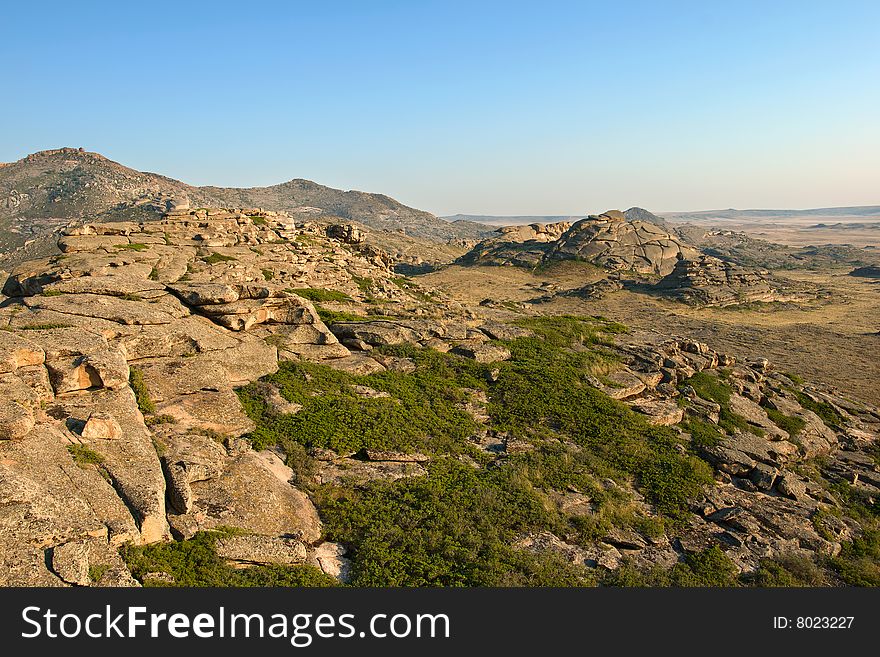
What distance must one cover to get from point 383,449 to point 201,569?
6.71 m

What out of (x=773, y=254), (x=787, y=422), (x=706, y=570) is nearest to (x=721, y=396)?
(x=787, y=422)

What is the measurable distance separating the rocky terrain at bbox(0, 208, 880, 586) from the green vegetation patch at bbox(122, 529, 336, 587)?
1.8 inches

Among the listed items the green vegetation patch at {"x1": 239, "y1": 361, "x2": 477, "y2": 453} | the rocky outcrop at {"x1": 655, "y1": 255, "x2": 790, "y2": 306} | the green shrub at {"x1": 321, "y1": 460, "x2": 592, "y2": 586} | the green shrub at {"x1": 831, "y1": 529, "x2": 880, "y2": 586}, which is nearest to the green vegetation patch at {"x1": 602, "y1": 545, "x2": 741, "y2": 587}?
the green shrub at {"x1": 321, "y1": 460, "x2": 592, "y2": 586}

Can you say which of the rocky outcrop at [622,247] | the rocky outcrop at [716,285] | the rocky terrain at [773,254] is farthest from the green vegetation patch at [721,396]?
the rocky terrain at [773,254]

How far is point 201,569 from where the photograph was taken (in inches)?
368

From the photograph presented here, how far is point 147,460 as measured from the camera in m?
11.6

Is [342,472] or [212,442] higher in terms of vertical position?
[212,442]

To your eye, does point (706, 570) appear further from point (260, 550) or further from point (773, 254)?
point (773, 254)

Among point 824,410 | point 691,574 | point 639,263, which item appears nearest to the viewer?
point 691,574

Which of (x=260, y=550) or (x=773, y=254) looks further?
(x=773, y=254)

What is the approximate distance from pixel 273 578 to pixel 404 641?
3015 millimetres

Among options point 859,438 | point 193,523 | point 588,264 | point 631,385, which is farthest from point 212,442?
point 588,264

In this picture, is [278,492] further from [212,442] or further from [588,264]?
[588,264]

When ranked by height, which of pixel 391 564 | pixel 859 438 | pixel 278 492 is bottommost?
pixel 859 438
